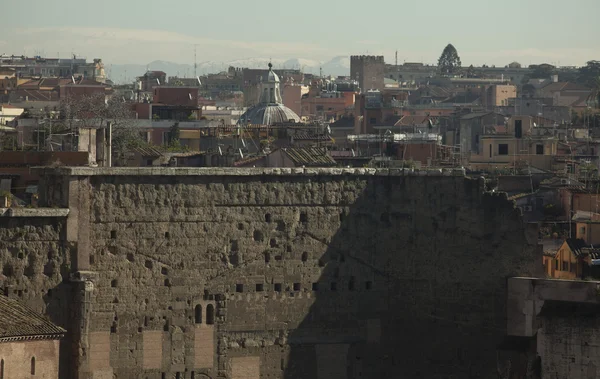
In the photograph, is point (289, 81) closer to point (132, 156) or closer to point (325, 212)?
point (132, 156)

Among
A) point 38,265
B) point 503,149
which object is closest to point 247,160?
point 38,265

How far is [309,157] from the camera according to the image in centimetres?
4956

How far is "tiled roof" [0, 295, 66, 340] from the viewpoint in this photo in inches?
1378

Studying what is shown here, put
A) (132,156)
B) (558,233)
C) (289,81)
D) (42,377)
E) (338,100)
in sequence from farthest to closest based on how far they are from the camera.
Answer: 1. (289,81)
2. (338,100)
3. (132,156)
4. (558,233)
5. (42,377)

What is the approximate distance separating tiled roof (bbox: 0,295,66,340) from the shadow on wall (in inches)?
194

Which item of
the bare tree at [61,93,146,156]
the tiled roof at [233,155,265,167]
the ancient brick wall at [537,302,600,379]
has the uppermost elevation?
the bare tree at [61,93,146,156]

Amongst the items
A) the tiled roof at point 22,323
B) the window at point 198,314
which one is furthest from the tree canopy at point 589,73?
the tiled roof at point 22,323

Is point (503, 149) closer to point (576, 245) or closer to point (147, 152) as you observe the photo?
point (147, 152)

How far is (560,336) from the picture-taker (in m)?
38.6

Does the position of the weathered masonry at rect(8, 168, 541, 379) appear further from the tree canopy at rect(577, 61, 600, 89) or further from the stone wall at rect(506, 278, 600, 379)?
the tree canopy at rect(577, 61, 600, 89)

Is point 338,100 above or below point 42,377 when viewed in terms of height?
above

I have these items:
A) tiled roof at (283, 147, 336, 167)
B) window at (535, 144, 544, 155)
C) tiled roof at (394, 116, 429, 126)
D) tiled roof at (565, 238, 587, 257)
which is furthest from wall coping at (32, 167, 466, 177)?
tiled roof at (394, 116, 429, 126)

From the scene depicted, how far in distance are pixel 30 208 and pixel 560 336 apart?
997cm

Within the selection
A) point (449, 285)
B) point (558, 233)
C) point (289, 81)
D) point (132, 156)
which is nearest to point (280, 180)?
point (449, 285)
